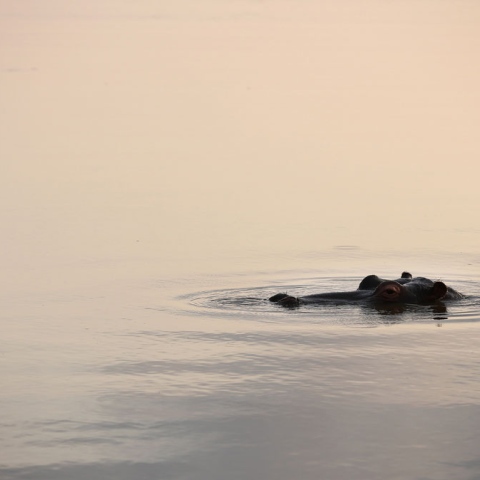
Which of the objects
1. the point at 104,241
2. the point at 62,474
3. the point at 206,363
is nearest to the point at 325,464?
the point at 62,474

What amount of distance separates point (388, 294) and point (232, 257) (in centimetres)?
248

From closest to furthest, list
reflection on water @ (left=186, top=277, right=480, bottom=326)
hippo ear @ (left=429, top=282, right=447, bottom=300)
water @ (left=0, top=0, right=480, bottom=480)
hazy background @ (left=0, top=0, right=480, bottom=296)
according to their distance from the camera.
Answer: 1. water @ (left=0, top=0, right=480, bottom=480)
2. reflection on water @ (left=186, top=277, right=480, bottom=326)
3. hippo ear @ (left=429, top=282, right=447, bottom=300)
4. hazy background @ (left=0, top=0, right=480, bottom=296)

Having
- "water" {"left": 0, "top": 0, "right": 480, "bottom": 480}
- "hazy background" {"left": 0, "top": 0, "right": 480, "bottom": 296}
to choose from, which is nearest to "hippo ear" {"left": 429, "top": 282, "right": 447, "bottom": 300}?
"water" {"left": 0, "top": 0, "right": 480, "bottom": 480}

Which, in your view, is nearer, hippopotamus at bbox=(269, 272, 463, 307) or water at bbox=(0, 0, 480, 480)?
water at bbox=(0, 0, 480, 480)

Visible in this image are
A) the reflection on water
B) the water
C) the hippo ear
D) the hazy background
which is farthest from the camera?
the hazy background

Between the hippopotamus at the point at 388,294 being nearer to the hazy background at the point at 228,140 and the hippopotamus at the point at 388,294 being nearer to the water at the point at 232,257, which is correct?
the water at the point at 232,257

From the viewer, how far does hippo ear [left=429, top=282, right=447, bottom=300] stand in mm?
10961

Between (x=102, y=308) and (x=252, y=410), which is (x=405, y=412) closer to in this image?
(x=252, y=410)

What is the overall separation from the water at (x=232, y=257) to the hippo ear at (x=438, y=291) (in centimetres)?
20

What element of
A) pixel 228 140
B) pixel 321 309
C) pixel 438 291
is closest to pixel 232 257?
pixel 321 309

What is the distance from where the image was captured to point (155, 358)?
9.12 metres

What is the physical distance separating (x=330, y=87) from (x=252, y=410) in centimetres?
1847

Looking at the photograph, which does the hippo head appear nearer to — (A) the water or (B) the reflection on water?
(B) the reflection on water

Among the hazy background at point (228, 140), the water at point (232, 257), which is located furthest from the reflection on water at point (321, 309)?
the hazy background at point (228, 140)
